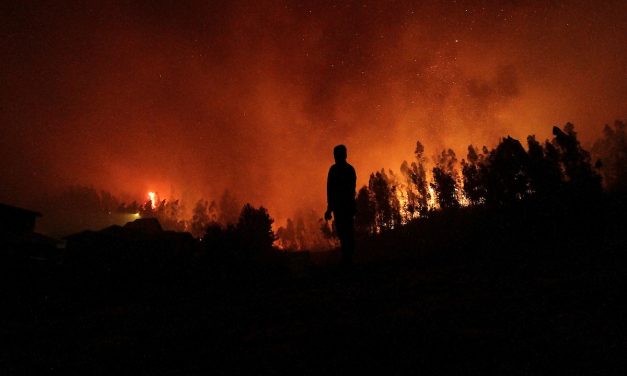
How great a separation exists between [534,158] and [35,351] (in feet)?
323

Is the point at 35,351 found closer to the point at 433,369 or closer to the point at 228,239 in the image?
the point at 433,369

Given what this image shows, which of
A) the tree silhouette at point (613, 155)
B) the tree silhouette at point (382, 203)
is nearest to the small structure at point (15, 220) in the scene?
the tree silhouette at point (382, 203)

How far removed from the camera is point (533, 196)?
245 ft

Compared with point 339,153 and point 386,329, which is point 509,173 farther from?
point 386,329

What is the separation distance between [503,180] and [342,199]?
285 feet

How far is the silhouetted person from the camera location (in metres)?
9.19

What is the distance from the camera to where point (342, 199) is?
30.2ft

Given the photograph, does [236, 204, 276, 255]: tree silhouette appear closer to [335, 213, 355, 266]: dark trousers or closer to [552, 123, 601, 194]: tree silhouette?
[335, 213, 355, 266]: dark trousers

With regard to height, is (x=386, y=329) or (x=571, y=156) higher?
(x=571, y=156)

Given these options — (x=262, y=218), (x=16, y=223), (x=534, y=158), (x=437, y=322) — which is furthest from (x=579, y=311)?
(x=534, y=158)

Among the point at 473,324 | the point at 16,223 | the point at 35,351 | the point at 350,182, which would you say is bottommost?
the point at 35,351

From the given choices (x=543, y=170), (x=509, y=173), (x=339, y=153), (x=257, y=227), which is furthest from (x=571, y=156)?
(x=339, y=153)

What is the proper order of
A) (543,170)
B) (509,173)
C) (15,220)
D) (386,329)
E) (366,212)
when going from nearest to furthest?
1. (386,329)
2. (15,220)
3. (543,170)
4. (509,173)
5. (366,212)

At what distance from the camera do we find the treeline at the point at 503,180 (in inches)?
3000
